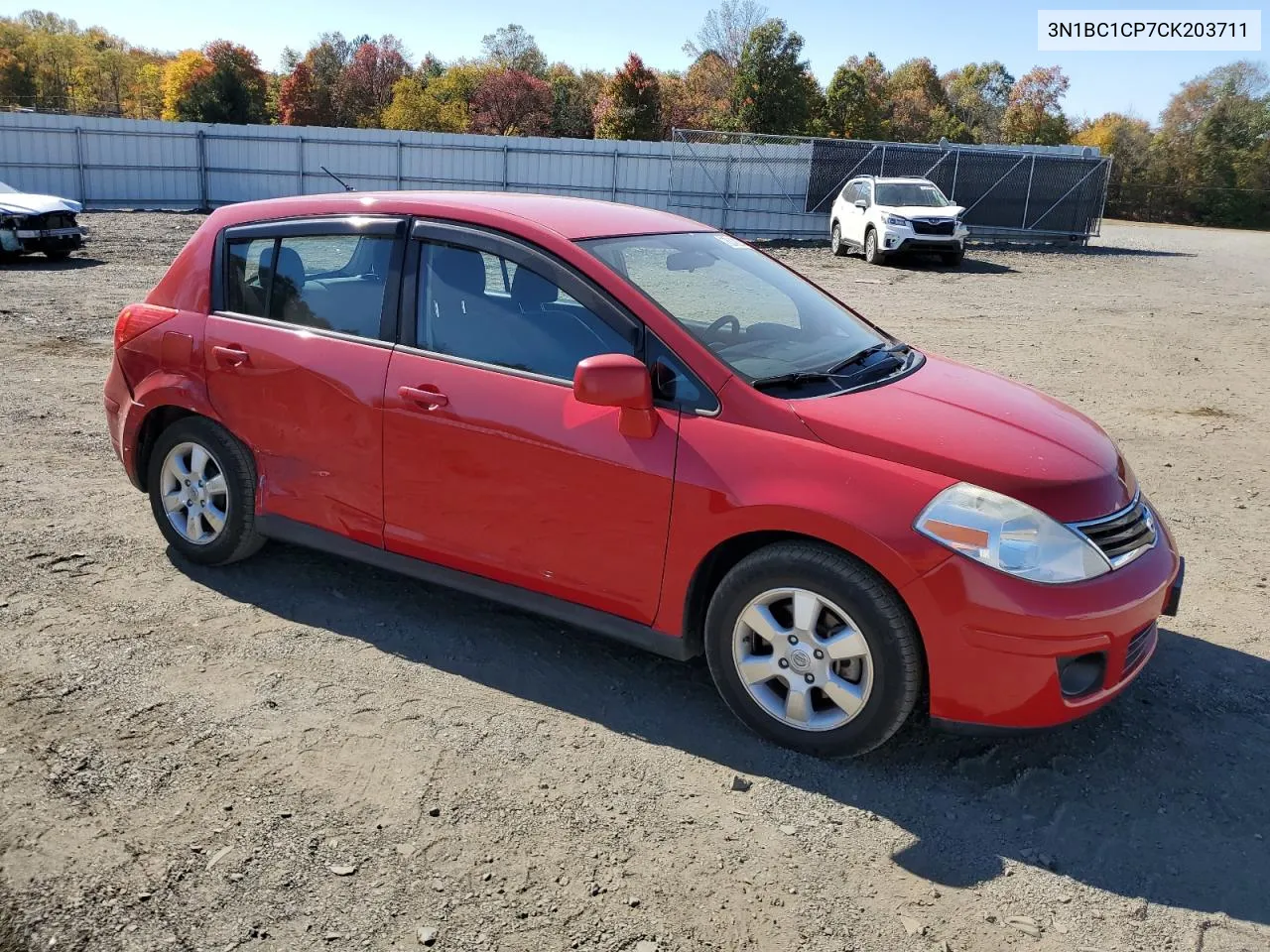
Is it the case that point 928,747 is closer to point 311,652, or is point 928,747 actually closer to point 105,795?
point 311,652

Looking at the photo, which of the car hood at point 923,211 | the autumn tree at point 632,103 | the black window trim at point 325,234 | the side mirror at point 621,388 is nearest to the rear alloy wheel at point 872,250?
the car hood at point 923,211

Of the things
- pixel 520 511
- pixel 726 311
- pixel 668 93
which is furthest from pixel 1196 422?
pixel 668 93

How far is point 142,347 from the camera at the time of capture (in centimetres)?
488

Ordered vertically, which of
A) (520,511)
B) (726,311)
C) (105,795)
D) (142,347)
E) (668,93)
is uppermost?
(668,93)

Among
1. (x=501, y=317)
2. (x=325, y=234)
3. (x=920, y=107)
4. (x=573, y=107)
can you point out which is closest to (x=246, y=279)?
(x=325, y=234)

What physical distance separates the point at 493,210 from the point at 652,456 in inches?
51.0

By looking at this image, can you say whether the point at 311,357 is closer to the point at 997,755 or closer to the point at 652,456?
the point at 652,456

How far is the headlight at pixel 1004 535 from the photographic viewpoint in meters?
3.19

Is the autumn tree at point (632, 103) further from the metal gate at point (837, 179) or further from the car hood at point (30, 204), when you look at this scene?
the car hood at point (30, 204)

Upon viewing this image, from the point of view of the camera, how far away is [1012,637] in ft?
10.4

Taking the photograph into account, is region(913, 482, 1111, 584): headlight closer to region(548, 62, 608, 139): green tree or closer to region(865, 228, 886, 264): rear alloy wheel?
region(865, 228, 886, 264): rear alloy wheel

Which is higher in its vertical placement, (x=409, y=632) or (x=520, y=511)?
(x=520, y=511)

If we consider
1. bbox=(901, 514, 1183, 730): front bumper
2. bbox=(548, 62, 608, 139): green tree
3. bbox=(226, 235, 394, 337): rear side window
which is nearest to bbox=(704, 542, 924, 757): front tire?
bbox=(901, 514, 1183, 730): front bumper

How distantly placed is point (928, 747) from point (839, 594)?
78 cm
